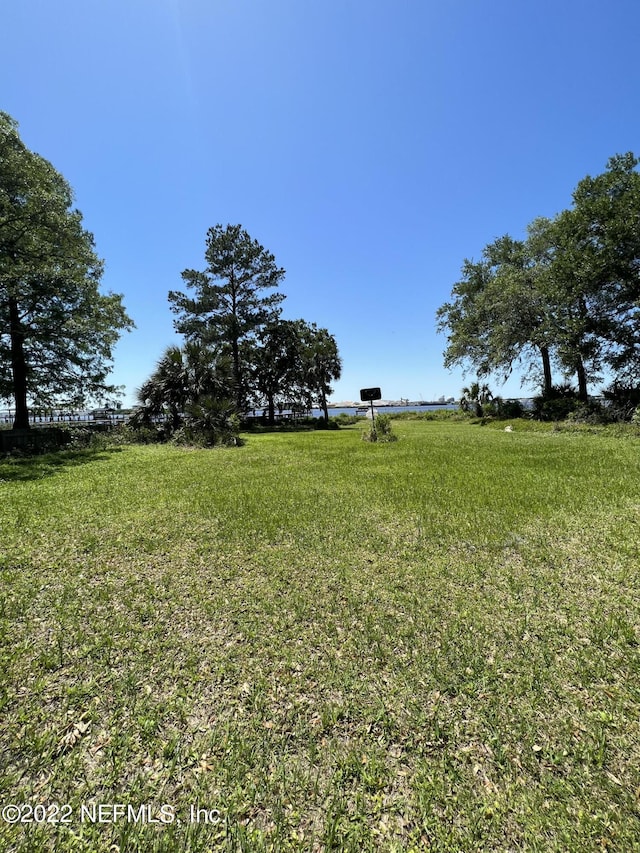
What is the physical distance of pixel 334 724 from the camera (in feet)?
5.75

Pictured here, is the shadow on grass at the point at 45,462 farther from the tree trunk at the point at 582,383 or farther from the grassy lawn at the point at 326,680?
the tree trunk at the point at 582,383

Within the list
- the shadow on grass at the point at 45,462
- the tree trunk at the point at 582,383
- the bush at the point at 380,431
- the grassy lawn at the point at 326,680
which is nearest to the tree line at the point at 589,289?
the tree trunk at the point at 582,383

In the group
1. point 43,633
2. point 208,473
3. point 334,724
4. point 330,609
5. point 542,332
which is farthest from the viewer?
point 542,332

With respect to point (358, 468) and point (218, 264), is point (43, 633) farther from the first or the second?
point (218, 264)

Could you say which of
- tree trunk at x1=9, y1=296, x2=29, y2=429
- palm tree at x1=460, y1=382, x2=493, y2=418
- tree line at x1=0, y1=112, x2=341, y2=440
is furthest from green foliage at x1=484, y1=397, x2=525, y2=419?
tree trunk at x1=9, y1=296, x2=29, y2=429

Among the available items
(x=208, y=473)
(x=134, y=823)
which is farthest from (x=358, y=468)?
(x=134, y=823)

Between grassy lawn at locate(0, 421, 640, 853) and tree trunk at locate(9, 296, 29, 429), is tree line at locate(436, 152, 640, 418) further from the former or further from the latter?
tree trunk at locate(9, 296, 29, 429)

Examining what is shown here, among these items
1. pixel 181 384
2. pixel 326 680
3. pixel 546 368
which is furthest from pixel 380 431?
pixel 546 368

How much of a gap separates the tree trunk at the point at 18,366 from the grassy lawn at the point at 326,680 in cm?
1095

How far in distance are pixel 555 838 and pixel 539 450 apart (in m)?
10.1

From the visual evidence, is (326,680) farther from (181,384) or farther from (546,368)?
(546,368)

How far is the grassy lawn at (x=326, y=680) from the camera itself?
1337mm

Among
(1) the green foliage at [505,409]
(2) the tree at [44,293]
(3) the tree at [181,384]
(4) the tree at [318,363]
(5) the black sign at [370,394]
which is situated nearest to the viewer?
(2) the tree at [44,293]

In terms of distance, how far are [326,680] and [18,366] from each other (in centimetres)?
1540
